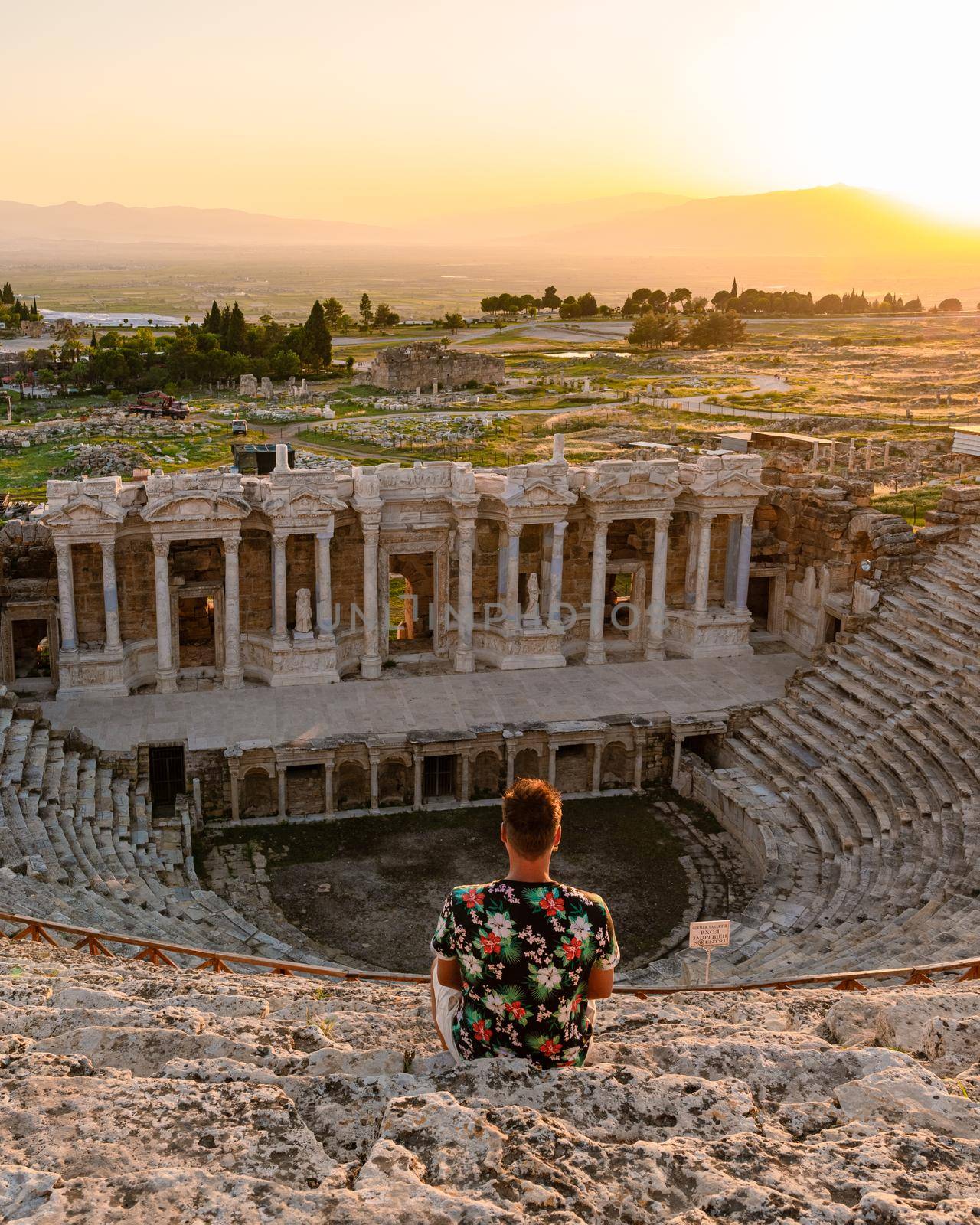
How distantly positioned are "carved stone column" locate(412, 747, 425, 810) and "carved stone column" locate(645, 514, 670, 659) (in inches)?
284

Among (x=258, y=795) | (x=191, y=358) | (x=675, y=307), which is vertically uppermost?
(x=675, y=307)

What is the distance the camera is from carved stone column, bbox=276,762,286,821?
24.4 metres

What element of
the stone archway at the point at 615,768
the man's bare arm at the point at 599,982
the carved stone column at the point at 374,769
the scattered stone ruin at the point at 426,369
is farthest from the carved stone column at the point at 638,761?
the scattered stone ruin at the point at 426,369

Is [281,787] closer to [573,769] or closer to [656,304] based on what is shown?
[573,769]

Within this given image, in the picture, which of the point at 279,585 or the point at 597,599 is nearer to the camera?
the point at 279,585

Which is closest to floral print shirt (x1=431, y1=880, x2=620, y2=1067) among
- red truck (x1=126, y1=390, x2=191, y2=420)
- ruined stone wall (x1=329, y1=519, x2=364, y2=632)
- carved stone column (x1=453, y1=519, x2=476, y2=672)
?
carved stone column (x1=453, y1=519, x2=476, y2=672)

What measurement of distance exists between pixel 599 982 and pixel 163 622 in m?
20.7

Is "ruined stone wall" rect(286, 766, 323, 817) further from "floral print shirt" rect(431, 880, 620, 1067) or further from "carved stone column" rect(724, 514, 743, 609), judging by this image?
"floral print shirt" rect(431, 880, 620, 1067)

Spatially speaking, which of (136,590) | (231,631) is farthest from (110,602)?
(231,631)

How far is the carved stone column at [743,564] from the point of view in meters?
30.2

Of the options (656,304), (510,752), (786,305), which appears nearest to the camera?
(510,752)

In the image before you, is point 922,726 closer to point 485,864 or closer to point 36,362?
point 485,864

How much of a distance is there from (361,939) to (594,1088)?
44.9 feet

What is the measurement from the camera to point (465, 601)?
2841cm
